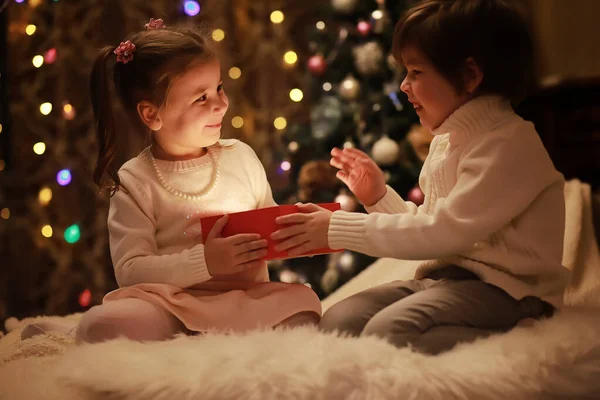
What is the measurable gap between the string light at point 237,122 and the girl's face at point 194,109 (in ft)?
6.17

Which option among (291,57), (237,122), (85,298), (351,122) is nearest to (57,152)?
(85,298)

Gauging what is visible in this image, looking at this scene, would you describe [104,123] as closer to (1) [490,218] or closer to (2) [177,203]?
(2) [177,203]

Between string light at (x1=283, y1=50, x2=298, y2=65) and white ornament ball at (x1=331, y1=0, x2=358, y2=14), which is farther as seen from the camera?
string light at (x1=283, y1=50, x2=298, y2=65)

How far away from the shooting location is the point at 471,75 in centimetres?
109

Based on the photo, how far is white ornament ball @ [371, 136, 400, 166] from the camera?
2227 millimetres

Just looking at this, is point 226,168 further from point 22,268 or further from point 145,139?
point 22,268

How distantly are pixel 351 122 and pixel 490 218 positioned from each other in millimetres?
1460

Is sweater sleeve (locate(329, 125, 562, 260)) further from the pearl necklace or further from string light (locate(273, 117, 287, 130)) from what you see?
string light (locate(273, 117, 287, 130))

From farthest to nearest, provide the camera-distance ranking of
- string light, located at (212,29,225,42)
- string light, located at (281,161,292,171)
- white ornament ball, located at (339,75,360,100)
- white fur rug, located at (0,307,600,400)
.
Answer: string light, located at (212,29,225,42) → string light, located at (281,161,292,171) → white ornament ball, located at (339,75,360,100) → white fur rug, located at (0,307,600,400)

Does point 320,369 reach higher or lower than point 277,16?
lower

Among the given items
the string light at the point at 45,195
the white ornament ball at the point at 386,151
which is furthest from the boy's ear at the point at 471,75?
the string light at the point at 45,195

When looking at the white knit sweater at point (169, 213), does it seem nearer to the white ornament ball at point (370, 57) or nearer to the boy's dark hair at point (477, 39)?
the boy's dark hair at point (477, 39)

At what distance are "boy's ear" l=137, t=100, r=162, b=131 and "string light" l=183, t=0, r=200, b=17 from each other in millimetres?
1832

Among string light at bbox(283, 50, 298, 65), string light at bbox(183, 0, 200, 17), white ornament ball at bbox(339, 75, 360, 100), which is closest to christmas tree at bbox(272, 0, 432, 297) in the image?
white ornament ball at bbox(339, 75, 360, 100)
